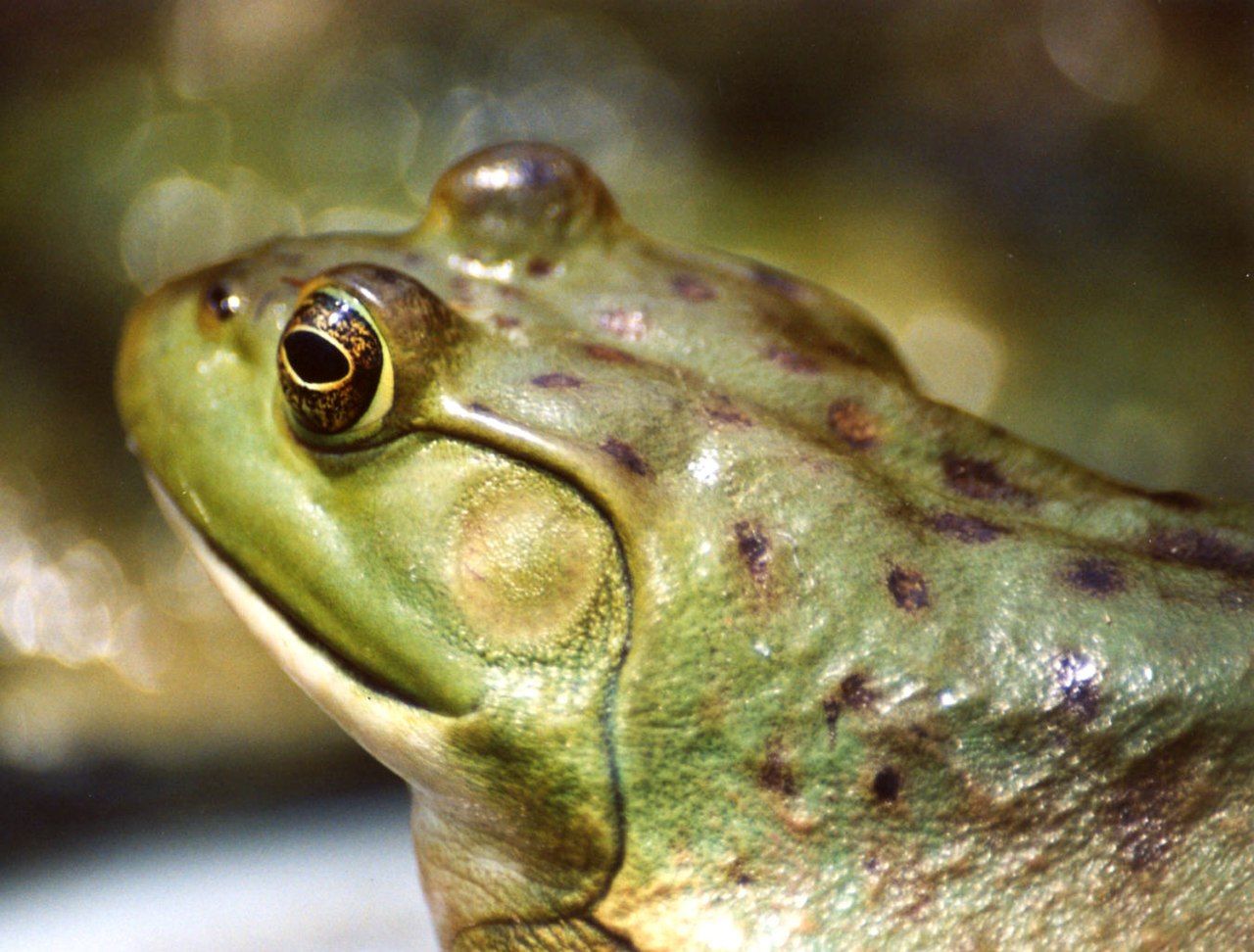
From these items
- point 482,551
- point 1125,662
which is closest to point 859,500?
point 1125,662

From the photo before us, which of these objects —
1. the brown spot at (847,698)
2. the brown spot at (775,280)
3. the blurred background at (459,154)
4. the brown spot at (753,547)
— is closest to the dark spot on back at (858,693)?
the brown spot at (847,698)

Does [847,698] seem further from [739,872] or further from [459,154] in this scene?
[459,154]

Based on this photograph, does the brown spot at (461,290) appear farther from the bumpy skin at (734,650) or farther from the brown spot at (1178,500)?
the brown spot at (1178,500)

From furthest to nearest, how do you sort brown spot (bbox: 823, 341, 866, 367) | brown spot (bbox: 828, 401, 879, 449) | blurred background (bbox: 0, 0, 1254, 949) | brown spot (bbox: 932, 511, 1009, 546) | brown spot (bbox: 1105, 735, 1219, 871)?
blurred background (bbox: 0, 0, 1254, 949) < brown spot (bbox: 823, 341, 866, 367) < brown spot (bbox: 828, 401, 879, 449) < brown spot (bbox: 932, 511, 1009, 546) < brown spot (bbox: 1105, 735, 1219, 871)

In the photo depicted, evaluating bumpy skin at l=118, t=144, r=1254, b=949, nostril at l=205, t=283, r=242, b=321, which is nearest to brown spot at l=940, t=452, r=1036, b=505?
bumpy skin at l=118, t=144, r=1254, b=949

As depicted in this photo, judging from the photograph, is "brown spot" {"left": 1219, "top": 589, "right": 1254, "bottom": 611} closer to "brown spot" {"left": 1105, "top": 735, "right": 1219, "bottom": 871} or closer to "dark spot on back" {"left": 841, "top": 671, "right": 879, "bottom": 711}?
"brown spot" {"left": 1105, "top": 735, "right": 1219, "bottom": 871}
